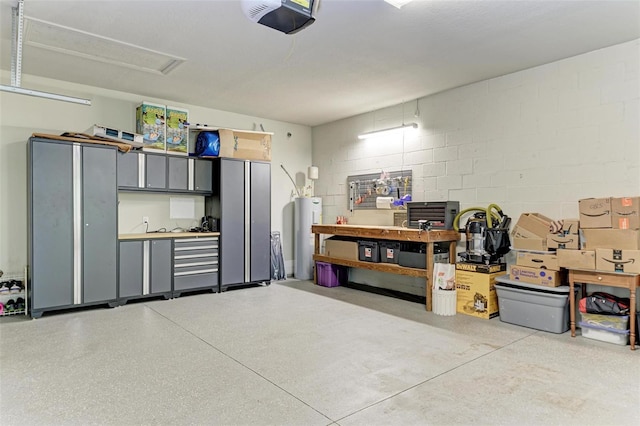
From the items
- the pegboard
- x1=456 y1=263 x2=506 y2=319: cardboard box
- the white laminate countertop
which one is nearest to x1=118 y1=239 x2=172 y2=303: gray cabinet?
the white laminate countertop

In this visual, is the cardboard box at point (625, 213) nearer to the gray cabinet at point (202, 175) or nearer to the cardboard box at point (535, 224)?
the cardboard box at point (535, 224)

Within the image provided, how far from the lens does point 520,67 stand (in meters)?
4.46

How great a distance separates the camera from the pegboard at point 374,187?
592 centimetres

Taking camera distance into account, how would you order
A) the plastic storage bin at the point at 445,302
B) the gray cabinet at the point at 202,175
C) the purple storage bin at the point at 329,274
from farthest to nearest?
the purple storage bin at the point at 329,274
the gray cabinet at the point at 202,175
the plastic storage bin at the point at 445,302

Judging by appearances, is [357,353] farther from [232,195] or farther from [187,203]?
[187,203]

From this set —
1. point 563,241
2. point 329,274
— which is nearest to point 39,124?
point 329,274

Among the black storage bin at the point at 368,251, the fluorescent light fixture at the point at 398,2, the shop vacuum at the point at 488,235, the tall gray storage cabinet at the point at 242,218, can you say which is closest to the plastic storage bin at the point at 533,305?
the shop vacuum at the point at 488,235

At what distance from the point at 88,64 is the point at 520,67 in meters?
5.09

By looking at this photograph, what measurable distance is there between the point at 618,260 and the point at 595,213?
47cm

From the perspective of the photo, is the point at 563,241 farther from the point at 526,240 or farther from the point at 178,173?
the point at 178,173

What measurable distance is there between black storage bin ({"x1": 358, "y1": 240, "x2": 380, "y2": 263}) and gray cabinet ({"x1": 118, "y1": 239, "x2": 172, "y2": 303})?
2.76m

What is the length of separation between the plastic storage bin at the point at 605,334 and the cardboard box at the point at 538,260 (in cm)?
59

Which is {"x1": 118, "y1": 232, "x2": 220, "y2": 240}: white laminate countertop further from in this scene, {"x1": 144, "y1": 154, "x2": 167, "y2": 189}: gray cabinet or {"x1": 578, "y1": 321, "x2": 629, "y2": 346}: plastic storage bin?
{"x1": 578, "y1": 321, "x2": 629, "y2": 346}: plastic storage bin

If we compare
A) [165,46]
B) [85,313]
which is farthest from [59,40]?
[85,313]
